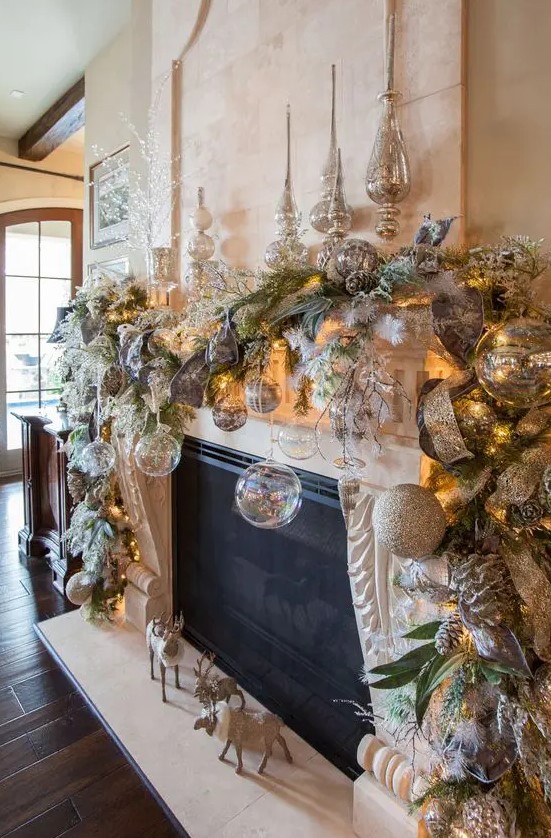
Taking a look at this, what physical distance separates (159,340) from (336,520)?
844mm

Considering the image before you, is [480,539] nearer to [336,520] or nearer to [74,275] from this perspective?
[336,520]

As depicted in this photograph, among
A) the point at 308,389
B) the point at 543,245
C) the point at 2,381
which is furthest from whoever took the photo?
the point at 2,381

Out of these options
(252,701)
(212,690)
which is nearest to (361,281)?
(212,690)

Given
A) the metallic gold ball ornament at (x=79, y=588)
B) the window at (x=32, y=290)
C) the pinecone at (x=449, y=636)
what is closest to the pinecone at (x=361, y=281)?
the pinecone at (x=449, y=636)

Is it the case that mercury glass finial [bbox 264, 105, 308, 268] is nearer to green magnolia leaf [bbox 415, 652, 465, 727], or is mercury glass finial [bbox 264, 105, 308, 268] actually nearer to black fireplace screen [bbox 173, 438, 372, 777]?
black fireplace screen [bbox 173, 438, 372, 777]

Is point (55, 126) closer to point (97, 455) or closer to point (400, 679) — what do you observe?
point (97, 455)

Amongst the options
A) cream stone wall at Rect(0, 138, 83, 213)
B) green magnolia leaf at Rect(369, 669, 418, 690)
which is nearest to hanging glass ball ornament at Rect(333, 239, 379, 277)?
green magnolia leaf at Rect(369, 669, 418, 690)

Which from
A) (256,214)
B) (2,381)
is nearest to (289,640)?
(256,214)

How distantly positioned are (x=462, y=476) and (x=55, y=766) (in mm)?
1721

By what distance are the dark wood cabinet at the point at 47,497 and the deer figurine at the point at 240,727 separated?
1.51 metres

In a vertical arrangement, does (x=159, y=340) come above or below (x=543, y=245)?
below

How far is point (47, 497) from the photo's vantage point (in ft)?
10.6

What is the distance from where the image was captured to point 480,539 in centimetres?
104

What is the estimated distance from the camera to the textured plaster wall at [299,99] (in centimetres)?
132
